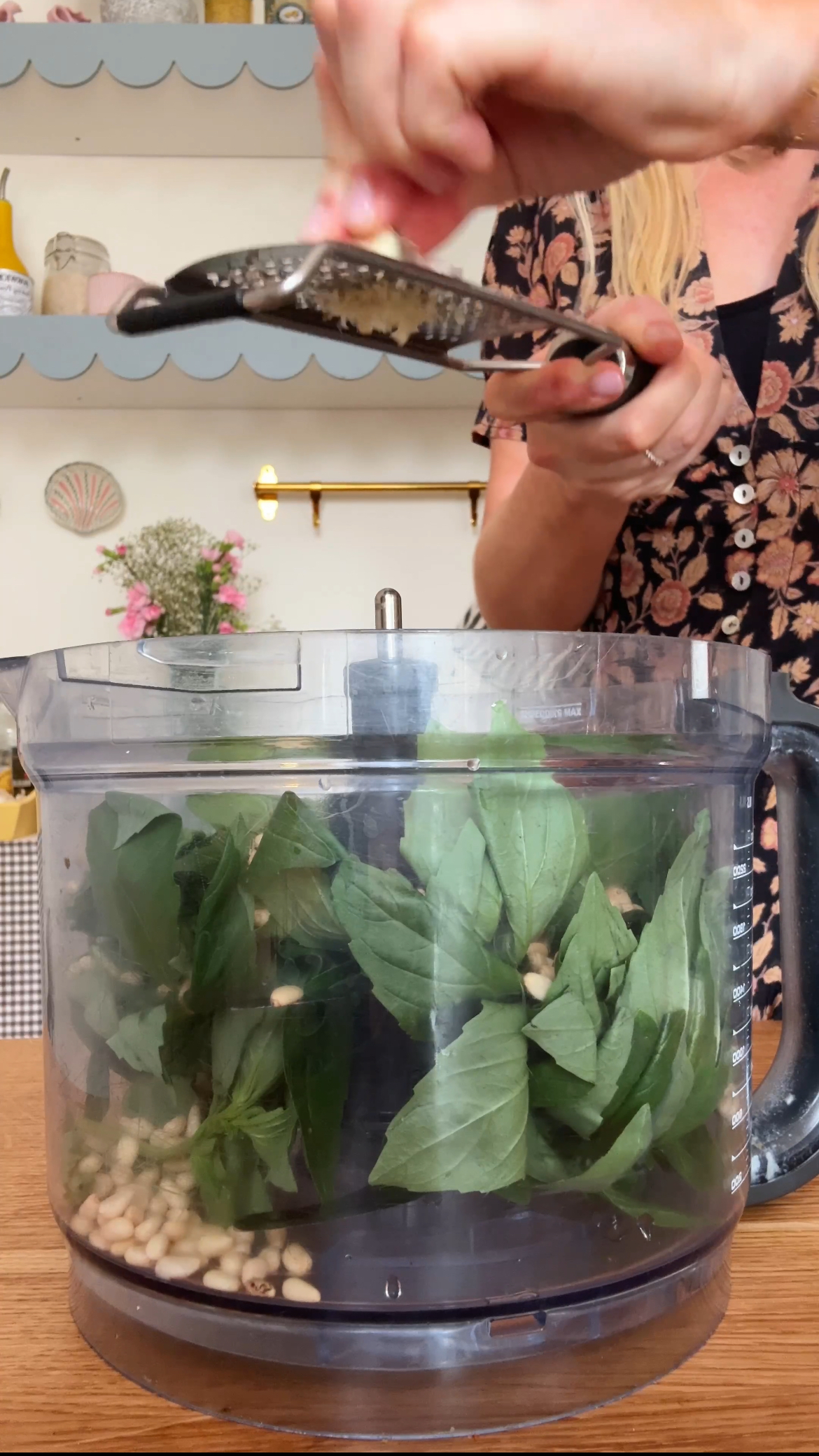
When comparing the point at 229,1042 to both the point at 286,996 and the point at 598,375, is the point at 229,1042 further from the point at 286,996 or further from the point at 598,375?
the point at 598,375

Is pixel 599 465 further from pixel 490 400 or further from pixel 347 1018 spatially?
pixel 347 1018

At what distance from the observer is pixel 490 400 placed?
1.57ft

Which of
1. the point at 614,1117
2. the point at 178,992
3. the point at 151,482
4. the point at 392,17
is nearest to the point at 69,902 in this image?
the point at 178,992

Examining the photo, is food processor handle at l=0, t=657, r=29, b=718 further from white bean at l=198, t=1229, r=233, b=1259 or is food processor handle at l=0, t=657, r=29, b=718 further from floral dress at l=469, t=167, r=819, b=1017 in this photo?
floral dress at l=469, t=167, r=819, b=1017

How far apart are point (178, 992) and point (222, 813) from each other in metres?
0.05

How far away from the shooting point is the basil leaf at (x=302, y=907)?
0.89ft

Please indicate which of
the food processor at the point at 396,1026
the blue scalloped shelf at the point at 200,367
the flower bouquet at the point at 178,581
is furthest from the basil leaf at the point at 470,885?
the flower bouquet at the point at 178,581

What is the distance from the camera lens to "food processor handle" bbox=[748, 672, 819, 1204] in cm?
36

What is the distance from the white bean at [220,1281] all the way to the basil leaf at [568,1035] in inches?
4.0

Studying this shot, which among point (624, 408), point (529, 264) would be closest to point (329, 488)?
point (529, 264)

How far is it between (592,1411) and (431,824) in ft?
0.52

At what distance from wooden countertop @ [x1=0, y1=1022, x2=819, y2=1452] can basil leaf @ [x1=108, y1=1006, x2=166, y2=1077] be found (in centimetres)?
9

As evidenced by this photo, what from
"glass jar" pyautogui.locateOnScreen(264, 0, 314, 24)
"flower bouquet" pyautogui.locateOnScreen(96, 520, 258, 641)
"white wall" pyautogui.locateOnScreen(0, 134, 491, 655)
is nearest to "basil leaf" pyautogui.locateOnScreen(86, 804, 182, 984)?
"flower bouquet" pyautogui.locateOnScreen(96, 520, 258, 641)

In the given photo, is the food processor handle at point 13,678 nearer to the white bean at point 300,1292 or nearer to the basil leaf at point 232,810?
the basil leaf at point 232,810
